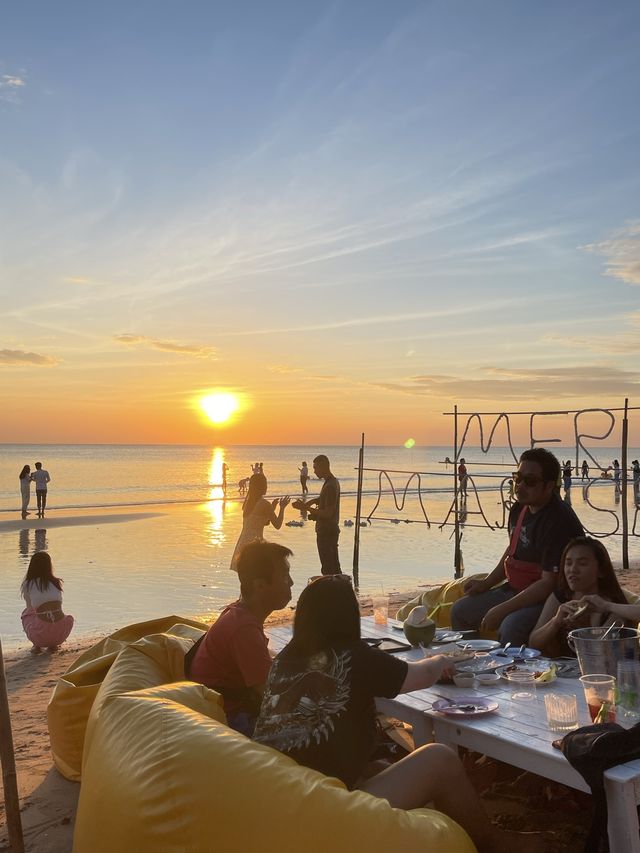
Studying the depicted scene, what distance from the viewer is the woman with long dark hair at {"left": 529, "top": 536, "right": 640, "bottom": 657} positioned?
369 centimetres

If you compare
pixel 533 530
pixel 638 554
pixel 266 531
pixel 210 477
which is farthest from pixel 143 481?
pixel 533 530

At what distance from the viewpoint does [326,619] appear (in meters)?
2.71

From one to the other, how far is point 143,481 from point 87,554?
32.5 m

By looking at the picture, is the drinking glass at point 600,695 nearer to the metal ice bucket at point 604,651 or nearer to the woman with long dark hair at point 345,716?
the metal ice bucket at point 604,651

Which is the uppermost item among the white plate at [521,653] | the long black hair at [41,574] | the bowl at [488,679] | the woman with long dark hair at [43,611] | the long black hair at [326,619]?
the long black hair at [326,619]

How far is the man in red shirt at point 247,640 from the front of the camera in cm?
342

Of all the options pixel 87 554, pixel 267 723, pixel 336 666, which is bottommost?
pixel 87 554

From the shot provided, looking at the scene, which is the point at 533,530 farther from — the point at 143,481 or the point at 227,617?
the point at 143,481

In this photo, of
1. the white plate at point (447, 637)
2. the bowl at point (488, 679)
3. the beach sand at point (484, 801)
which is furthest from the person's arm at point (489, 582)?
the bowl at point (488, 679)

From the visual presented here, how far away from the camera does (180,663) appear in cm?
391

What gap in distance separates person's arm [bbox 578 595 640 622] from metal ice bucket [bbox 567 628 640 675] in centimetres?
77

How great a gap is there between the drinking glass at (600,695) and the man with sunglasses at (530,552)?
195 cm

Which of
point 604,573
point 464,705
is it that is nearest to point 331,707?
point 464,705

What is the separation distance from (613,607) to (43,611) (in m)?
5.51
